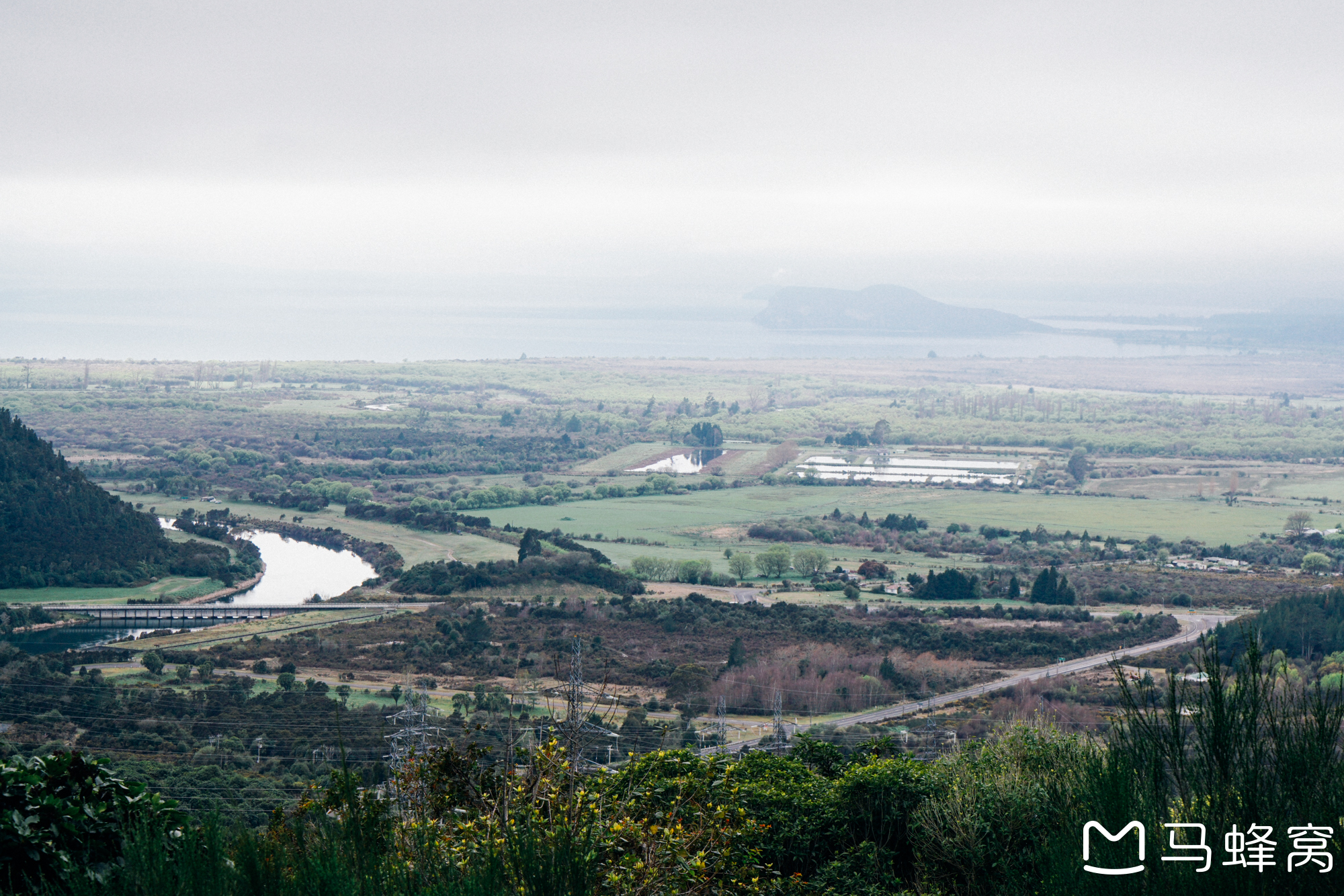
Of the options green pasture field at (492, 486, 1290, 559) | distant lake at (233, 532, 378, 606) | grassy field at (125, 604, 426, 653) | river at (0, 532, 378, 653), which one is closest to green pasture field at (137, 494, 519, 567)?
distant lake at (233, 532, 378, 606)

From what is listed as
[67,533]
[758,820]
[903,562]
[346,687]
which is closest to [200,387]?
[67,533]

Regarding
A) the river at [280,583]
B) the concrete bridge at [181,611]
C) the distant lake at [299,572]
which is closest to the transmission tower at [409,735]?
the concrete bridge at [181,611]

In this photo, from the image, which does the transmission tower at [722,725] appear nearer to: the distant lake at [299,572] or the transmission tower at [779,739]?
the transmission tower at [779,739]

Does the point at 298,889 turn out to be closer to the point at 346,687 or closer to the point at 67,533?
the point at 346,687

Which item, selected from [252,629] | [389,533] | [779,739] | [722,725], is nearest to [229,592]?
[252,629]

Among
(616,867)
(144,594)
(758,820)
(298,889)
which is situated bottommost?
(144,594)

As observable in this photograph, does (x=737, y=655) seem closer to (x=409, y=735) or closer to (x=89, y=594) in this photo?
(x=409, y=735)
